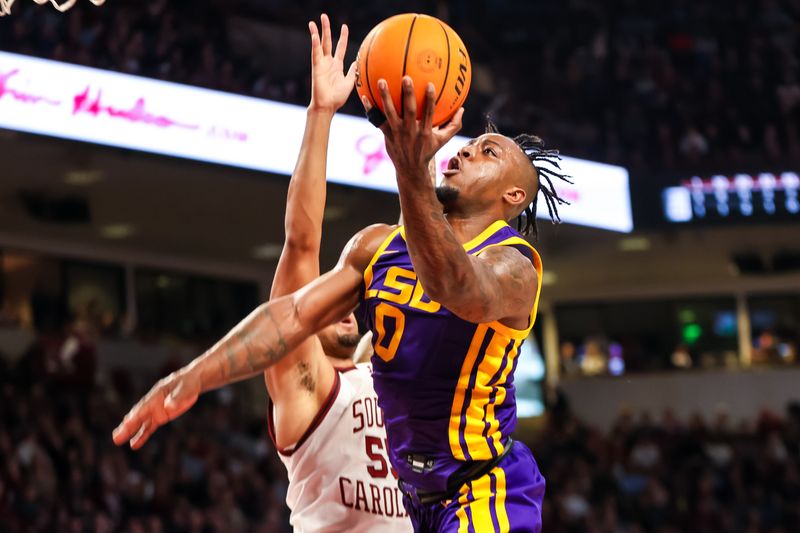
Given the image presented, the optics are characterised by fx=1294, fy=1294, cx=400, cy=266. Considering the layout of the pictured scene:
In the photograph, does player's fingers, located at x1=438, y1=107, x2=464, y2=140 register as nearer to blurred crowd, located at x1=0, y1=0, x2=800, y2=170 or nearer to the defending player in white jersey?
the defending player in white jersey

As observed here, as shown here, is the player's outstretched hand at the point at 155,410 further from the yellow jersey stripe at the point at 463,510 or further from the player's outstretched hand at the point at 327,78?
the player's outstretched hand at the point at 327,78

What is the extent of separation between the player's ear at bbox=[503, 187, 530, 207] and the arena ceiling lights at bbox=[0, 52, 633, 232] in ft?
27.1

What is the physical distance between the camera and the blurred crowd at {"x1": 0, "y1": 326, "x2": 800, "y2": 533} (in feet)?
39.6

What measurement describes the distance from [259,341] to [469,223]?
2.53ft

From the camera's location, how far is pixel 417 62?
3.89 metres

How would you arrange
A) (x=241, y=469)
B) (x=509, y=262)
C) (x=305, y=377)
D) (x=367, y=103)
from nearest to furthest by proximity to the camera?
(x=509, y=262) < (x=367, y=103) < (x=305, y=377) < (x=241, y=469)

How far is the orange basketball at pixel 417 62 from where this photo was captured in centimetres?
388

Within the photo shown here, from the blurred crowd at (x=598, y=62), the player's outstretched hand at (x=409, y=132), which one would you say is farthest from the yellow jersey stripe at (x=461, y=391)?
the blurred crowd at (x=598, y=62)

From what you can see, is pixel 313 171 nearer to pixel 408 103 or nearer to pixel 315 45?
pixel 315 45

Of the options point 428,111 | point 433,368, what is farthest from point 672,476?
point 428,111

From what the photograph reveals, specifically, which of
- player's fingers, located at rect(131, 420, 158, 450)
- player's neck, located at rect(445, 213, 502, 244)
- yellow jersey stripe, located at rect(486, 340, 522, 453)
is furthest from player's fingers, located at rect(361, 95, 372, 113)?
player's fingers, located at rect(131, 420, 158, 450)

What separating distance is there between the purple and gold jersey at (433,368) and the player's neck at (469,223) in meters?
0.03

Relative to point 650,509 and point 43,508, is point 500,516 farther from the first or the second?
point 650,509

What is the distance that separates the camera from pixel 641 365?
2212cm
